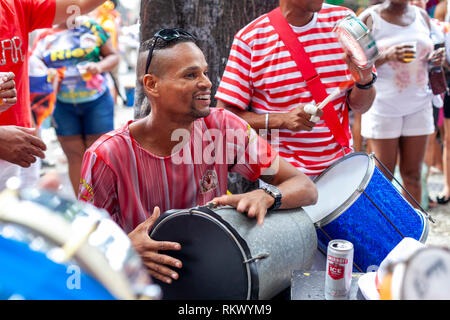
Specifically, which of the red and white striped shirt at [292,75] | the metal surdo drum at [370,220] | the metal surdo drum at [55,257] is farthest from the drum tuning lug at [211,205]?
the red and white striped shirt at [292,75]

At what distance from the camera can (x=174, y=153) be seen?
6.17ft

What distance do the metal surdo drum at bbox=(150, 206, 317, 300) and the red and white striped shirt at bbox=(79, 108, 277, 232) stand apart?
0.33m

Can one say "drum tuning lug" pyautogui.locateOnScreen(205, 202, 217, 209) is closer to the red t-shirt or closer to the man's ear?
the man's ear

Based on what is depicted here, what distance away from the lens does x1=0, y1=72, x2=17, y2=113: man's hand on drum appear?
74.0 inches

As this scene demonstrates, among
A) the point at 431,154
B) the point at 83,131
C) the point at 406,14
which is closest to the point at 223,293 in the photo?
the point at 406,14

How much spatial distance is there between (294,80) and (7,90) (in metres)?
1.22

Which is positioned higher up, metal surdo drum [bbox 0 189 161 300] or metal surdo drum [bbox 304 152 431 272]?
metal surdo drum [bbox 0 189 161 300]

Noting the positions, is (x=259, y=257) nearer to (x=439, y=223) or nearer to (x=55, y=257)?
(x=55, y=257)

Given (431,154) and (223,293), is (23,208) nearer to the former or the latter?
(223,293)

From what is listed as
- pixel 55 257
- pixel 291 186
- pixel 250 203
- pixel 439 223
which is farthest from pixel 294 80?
pixel 439 223

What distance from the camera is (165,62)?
1.86 metres

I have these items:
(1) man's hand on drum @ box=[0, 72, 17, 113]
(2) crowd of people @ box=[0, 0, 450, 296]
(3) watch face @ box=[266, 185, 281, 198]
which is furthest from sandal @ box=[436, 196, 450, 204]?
(1) man's hand on drum @ box=[0, 72, 17, 113]
